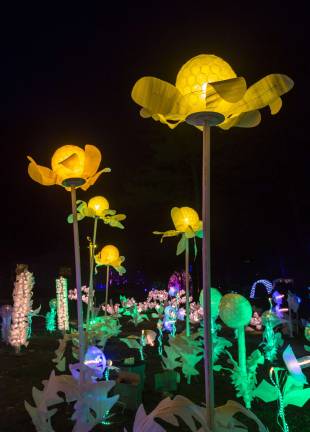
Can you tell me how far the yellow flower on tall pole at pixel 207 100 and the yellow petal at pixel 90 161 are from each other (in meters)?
1.56

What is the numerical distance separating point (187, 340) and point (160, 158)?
12003 millimetres

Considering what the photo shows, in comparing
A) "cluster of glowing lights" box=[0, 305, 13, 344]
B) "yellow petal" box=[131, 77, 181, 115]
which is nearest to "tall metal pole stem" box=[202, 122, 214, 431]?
"yellow petal" box=[131, 77, 181, 115]

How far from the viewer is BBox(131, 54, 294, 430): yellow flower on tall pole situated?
2086 millimetres

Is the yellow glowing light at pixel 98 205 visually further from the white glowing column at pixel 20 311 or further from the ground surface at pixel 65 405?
the white glowing column at pixel 20 311

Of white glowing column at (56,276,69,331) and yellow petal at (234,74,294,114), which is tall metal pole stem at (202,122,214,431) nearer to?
yellow petal at (234,74,294,114)

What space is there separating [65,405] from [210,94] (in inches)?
153

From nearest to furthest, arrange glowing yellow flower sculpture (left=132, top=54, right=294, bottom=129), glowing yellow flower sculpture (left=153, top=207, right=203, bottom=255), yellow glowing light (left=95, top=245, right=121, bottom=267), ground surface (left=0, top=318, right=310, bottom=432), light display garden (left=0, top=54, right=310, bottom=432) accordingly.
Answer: glowing yellow flower sculpture (left=132, top=54, right=294, bottom=129), light display garden (left=0, top=54, right=310, bottom=432), ground surface (left=0, top=318, right=310, bottom=432), glowing yellow flower sculpture (left=153, top=207, right=203, bottom=255), yellow glowing light (left=95, top=245, right=121, bottom=267)

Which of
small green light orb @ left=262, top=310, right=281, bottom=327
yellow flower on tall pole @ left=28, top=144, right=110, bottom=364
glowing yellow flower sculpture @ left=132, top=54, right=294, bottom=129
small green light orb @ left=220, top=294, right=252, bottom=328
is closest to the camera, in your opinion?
glowing yellow flower sculpture @ left=132, top=54, right=294, bottom=129

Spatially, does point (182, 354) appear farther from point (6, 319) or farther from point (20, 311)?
point (6, 319)

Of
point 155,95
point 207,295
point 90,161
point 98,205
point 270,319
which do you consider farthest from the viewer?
point 270,319

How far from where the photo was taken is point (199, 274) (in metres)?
14.4

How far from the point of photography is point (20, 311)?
827 cm

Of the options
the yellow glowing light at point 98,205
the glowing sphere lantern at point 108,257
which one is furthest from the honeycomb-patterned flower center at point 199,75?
the glowing sphere lantern at point 108,257

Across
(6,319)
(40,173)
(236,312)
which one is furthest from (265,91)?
(6,319)
